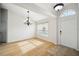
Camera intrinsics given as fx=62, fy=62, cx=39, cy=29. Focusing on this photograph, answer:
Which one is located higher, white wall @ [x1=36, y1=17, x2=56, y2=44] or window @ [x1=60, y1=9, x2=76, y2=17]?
window @ [x1=60, y1=9, x2=76, y2=17]

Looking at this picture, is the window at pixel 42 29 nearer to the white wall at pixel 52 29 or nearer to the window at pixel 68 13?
the white wall at pixel 52 29

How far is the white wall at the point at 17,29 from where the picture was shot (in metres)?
1.34

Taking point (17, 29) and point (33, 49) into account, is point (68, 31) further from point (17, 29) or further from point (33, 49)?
point (17, 29)

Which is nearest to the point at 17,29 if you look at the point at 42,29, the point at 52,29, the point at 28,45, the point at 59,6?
the point at 28,45

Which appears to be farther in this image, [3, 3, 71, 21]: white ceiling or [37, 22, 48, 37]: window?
[37, 22, 48, 37]: window

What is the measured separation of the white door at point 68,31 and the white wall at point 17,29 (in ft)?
2.09

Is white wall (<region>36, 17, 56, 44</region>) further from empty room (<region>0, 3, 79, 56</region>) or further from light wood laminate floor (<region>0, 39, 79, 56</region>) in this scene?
light wood laminate floor (<region>0, 39, 79, 56</region>)

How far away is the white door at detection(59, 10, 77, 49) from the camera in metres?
1.21

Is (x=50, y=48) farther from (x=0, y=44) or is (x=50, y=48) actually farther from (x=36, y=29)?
(x=0, y=44)

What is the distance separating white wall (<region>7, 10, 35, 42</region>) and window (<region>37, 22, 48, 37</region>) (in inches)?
5.4

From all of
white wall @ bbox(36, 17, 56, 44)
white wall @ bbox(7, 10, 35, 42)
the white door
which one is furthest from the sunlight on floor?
the white door

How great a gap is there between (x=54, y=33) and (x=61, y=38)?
0.18m

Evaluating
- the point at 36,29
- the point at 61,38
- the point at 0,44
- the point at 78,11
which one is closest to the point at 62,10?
the point at 78,11

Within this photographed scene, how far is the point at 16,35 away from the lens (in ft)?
4.58
